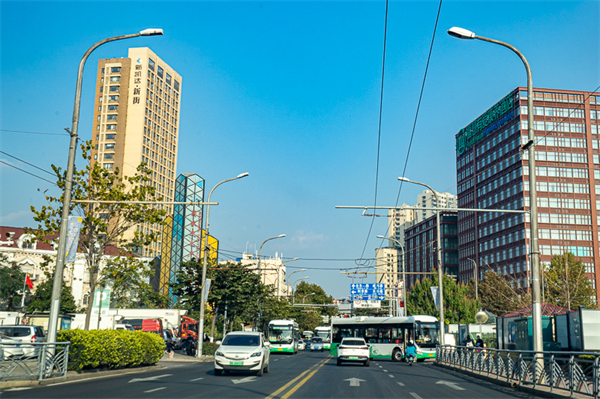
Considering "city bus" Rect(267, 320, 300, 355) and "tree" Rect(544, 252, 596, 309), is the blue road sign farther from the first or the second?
"tree" Rect(544, 252, 596, 309)

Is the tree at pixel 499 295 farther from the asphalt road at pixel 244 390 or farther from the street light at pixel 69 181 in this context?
the street light at pixel 69 181

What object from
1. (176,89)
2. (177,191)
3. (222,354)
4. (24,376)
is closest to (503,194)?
(177,191)

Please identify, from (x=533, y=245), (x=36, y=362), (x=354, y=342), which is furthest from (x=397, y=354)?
(x=36, y=362)

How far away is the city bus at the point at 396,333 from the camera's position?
40.5m

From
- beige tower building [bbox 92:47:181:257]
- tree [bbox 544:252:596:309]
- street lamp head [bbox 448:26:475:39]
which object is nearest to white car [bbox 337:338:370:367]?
street lamp head [bbox 448:26:475:39]

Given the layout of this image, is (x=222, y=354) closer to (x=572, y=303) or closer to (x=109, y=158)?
(x=572, y=303)

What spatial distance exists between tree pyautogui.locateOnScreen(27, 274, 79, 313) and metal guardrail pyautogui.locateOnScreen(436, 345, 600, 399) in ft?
159

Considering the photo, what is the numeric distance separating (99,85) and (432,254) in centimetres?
8133

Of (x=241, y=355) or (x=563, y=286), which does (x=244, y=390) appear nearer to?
(x=241, y=355)

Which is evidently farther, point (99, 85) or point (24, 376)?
point (99, 85)

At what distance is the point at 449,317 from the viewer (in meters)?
63.7

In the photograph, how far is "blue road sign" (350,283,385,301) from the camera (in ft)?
217

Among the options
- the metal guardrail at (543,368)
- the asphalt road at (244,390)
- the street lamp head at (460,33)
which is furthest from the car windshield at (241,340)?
the street lamp head at (460,33)

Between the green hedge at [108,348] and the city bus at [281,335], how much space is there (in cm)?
2640
